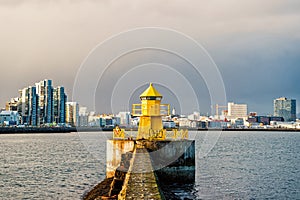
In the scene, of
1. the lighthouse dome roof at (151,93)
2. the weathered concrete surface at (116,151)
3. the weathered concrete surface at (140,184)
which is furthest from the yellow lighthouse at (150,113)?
the weathered concrete surface at (140,184)

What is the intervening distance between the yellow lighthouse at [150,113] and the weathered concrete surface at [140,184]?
926 centimetres

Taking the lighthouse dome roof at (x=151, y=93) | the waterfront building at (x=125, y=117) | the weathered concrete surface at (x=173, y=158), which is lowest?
the weathered concrete surface at (x=173, y=158)

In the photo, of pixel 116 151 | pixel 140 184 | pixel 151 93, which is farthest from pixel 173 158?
pixel 140 184

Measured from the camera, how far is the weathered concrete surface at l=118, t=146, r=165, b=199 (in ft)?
45.9

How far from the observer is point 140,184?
51.3ft

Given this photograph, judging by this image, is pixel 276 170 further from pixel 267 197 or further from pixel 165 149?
pixel 165 149

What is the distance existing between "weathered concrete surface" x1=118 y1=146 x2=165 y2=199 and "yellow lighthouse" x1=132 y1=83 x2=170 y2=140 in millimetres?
9259

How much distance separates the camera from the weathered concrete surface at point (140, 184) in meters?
14.0

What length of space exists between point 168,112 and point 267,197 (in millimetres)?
9453

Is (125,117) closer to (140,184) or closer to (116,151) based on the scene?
(116,151)

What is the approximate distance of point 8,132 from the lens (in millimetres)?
182875

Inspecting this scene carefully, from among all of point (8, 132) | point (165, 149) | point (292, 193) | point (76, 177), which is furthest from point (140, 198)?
point (8, 132)

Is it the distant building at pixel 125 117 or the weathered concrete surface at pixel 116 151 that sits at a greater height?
the distant building at pixel 125 117

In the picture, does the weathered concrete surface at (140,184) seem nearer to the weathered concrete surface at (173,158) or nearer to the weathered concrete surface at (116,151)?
the weathered concrete surface at (173,158)
